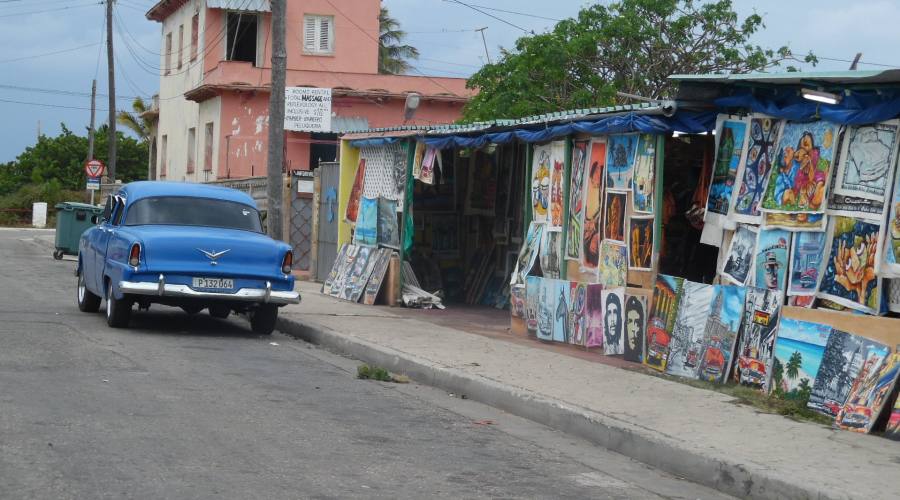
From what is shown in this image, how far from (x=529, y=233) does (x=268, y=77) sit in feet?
78.2

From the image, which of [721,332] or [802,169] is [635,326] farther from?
[802,169]

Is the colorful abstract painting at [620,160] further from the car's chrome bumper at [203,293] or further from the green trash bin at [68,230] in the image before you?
the green trash bin at [68,230]

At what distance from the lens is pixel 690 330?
1121 centimetres

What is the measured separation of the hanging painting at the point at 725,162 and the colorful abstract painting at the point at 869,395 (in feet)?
9.10

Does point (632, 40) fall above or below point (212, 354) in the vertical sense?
above

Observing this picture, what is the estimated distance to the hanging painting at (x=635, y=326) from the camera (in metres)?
12.1

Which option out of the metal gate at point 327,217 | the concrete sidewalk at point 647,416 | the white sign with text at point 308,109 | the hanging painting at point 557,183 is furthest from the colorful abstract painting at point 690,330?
the white sign with text at point 308,109

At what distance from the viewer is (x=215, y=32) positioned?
39.9 metres

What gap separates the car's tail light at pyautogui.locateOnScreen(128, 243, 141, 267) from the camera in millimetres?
13273

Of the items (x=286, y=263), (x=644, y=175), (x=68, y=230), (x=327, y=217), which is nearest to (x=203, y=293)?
(x=286, y=263)

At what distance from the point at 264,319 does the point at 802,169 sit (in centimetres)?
726

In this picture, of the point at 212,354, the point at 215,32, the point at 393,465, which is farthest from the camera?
the point at 215,32

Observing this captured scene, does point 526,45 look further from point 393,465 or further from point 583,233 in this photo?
point 393,465

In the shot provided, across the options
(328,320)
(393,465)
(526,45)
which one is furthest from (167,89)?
(393,465)
